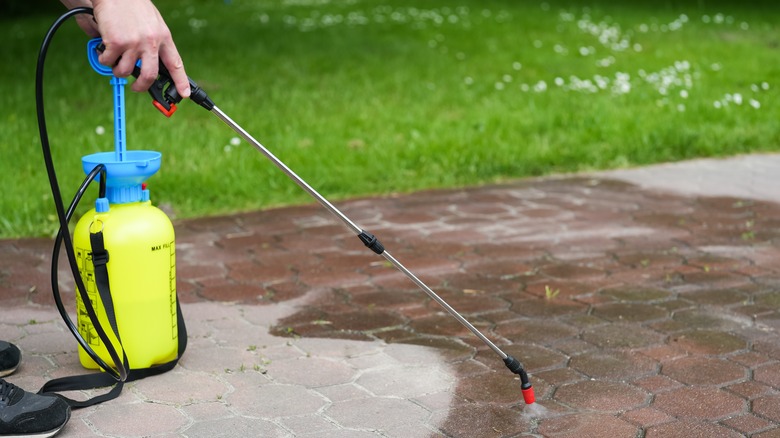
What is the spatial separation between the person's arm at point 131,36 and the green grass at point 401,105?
269 centimetres

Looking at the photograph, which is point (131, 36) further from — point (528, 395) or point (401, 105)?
point (401, 105)

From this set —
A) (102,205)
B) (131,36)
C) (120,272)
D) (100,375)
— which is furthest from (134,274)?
(131,36)

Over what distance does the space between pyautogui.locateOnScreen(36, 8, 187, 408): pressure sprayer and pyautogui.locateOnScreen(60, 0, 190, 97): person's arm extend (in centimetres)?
22

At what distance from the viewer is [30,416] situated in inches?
121

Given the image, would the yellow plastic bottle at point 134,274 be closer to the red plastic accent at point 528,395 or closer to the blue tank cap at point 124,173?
the blue tank cap at point 124,173

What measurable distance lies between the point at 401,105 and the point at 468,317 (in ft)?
15.3

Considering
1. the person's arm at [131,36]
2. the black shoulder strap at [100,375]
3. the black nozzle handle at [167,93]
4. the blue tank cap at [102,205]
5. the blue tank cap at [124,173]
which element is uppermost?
the person's arm at [131,36]

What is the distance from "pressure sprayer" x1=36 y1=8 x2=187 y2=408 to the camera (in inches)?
134

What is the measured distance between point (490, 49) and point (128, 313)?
8440 millimetres

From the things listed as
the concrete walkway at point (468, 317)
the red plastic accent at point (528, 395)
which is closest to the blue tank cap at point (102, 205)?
the concrete walkway at point (468, 317)

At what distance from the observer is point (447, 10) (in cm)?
1568

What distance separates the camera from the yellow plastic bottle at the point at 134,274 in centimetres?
343

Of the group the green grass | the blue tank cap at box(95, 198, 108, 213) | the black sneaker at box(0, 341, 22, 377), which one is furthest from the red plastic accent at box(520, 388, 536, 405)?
the green grass

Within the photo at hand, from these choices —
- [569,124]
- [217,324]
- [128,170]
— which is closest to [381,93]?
[569,124]
